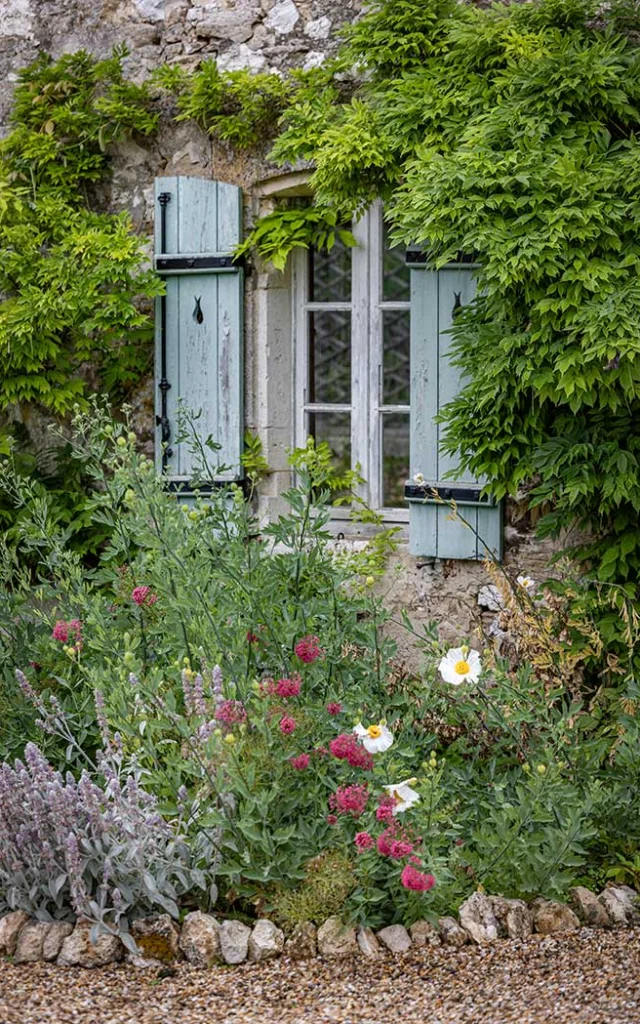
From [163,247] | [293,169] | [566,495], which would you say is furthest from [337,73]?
[566,495]

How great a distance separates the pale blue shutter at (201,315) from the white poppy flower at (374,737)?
7.93 feet

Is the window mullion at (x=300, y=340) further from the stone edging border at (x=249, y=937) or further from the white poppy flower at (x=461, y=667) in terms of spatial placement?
the stone edging border at (x=249, y=937)

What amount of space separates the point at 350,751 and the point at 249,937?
0.61 metres

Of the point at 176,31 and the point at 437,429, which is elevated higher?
the point at 176,31

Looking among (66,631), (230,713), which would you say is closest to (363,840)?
(230,713)

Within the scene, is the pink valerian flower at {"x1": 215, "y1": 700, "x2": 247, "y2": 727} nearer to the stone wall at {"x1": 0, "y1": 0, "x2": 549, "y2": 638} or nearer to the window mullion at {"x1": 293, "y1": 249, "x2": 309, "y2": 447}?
the stone wall at {"x1": 0, "y1": 0, "x2": 549, "y2": 638}

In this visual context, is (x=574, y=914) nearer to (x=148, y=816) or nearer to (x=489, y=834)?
(x=489, y=834)

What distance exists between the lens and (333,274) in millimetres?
11367

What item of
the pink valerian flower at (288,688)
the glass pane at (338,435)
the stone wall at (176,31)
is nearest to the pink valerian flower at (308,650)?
the pink valerian flower at (288,688)

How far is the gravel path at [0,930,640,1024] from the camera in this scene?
3.15 meters

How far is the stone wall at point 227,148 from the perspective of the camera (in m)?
5.45

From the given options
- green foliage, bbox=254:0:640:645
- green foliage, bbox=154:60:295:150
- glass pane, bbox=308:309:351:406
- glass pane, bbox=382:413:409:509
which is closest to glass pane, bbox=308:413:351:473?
glass pane, bbox=308:309:351:406

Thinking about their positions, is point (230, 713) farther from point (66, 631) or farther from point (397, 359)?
point (397, 359)

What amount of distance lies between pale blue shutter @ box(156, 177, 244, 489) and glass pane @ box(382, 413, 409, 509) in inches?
183
